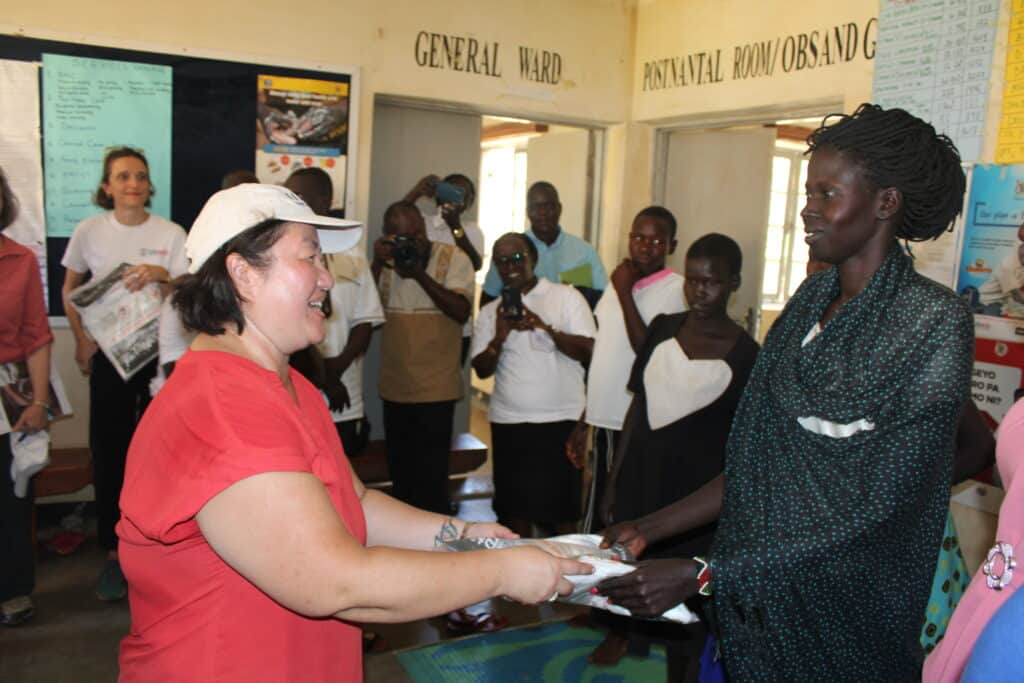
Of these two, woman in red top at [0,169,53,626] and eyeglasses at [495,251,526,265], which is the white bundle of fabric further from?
woman in red top at [0,169,53,626]

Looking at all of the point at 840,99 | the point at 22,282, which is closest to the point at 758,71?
the point at 840,99

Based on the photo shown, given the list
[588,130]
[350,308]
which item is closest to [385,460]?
[350,308]

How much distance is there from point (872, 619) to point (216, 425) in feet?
4.20

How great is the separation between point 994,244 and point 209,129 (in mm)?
3994

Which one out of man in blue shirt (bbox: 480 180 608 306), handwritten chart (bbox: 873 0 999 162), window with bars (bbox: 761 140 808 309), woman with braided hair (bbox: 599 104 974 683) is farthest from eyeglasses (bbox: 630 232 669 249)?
window with bars (bbox: 761 140 808 309)

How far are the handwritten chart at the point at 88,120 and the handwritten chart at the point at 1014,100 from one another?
161 inches

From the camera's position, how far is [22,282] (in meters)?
3.33

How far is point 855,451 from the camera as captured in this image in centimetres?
159

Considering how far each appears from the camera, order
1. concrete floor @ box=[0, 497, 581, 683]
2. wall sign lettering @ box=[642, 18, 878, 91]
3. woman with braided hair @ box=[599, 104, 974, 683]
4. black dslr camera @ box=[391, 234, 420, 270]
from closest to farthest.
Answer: woman with braided hair @ box=[599, 104, 974, 683]
concrete floor @ box=[0, 497, 581, 683]
black dslr camera @ box=[391, 234, 420, 270]
wall sign lettering @ box=[642, 18, 878, 91]

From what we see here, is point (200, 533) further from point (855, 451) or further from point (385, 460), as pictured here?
point (385, 460)

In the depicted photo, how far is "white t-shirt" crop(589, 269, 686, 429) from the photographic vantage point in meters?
3.78

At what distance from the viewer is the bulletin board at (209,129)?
178 inches

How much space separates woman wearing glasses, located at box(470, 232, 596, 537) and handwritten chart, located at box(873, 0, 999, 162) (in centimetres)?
177

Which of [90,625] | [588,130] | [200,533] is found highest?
[588,130]
